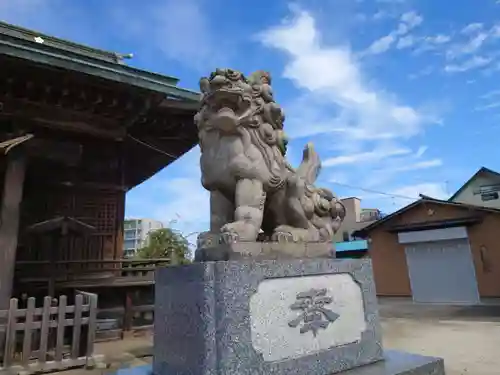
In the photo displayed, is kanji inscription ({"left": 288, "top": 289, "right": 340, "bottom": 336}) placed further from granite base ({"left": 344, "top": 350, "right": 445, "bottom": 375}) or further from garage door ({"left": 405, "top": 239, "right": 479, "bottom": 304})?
garage door ({"left": 405, "top": 239, "right": 479, "bottom": 304})

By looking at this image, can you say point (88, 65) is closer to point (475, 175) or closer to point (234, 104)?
point (234, 104)

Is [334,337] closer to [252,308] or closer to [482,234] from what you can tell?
[252,308]

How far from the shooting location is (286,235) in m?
2.56

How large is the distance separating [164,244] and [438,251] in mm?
11341

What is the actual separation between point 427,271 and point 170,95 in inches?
448

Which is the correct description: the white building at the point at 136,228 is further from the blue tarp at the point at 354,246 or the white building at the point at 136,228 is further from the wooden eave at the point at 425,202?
the wooden eave at the point at 425,202

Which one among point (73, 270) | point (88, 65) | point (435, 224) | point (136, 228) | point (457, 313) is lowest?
point (457, 313)

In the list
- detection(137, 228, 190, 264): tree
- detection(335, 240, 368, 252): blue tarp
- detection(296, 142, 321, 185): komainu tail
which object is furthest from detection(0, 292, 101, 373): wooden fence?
detection(335, 240, 368, 252): blue tarp

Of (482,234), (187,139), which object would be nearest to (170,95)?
(187,139)

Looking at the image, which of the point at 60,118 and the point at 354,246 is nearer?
the point at 60,118

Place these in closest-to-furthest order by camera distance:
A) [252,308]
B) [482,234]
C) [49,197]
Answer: [252,308] < [49,197] < [482,234]

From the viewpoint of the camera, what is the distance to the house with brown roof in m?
12.0

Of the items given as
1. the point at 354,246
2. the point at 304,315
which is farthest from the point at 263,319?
the point at 354,246

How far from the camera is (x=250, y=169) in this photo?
8.25 feet
